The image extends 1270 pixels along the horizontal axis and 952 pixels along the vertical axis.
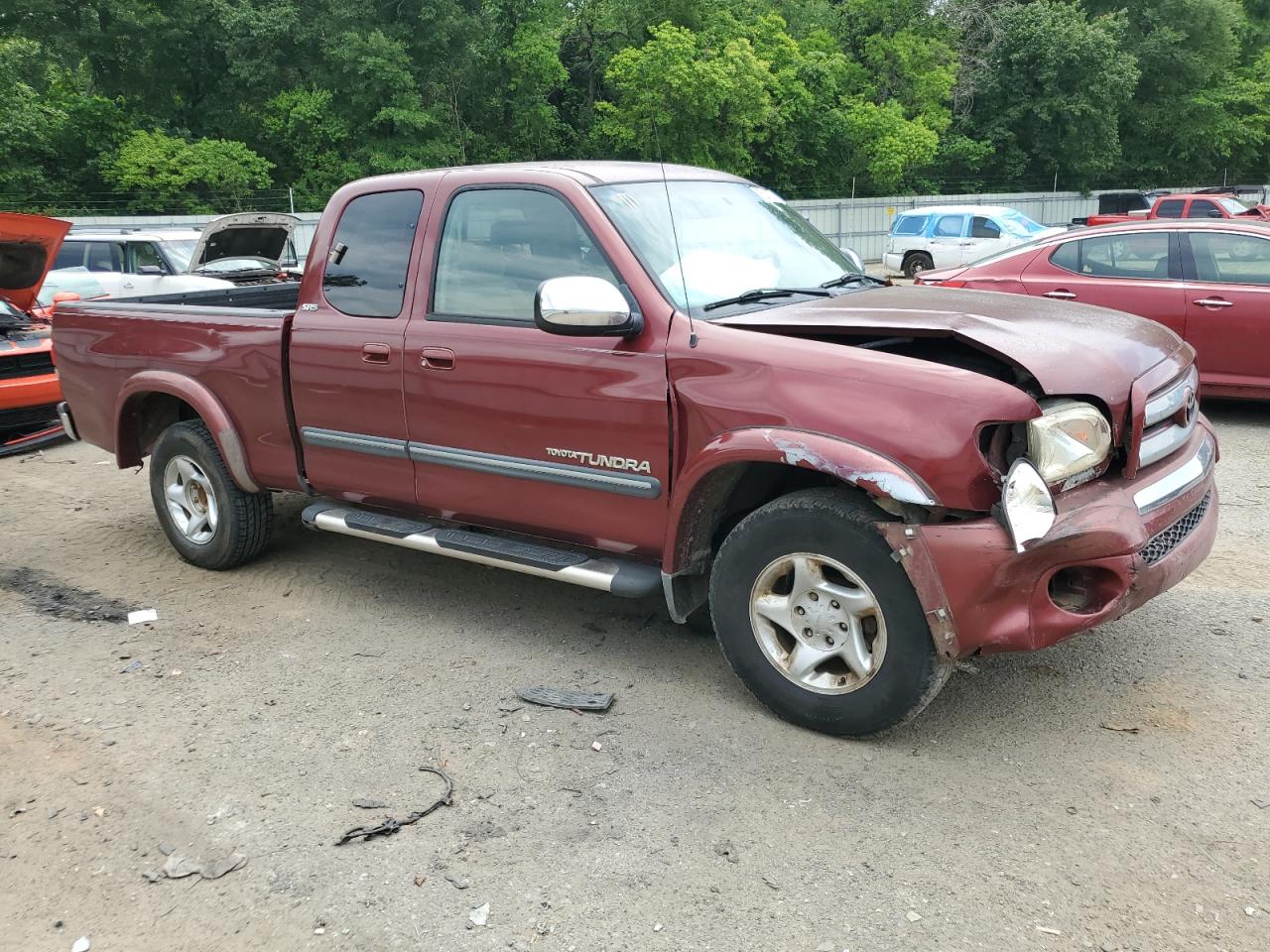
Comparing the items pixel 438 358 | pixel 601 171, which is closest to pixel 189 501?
pixel 438 358

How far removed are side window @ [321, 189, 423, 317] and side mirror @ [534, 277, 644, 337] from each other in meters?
1.12

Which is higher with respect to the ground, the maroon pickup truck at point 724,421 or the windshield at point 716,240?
the windshield at point 716,240

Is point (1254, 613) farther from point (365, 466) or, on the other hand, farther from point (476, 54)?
point (476, 54)

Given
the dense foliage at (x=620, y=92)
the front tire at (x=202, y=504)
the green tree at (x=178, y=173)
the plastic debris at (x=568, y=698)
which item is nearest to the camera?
the plastic debris at (x=568, y=698)

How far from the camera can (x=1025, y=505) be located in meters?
3.23

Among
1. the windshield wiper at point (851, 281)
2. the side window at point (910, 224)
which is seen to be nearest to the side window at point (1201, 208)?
the side window at point (910, 224)

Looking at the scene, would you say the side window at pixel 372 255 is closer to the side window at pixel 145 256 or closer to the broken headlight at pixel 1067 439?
the broken headlight at pixel 1067 439

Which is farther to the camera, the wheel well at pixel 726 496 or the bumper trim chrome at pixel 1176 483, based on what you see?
the wheel well at pixel 726 496

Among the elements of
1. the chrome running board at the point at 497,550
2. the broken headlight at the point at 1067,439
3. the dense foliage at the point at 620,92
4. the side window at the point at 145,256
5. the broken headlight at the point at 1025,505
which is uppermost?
the dense foliage at the point at 620,92

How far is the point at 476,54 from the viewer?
32.8 m

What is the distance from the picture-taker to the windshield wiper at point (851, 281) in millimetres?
4531

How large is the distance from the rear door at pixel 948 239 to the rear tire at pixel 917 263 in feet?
0.49

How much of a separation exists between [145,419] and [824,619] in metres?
4.27

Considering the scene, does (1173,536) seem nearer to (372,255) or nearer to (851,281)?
(851,281)
